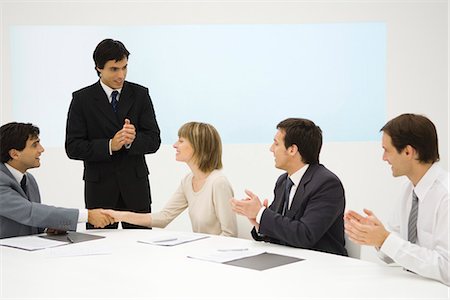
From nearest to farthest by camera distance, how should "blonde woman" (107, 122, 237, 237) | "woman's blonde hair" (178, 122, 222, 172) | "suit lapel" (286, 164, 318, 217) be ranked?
"suit lapel" (286, 164, 318, 217), "blonde woman" (107, 122, 237, 237), "woman's blonde hair" (178, 122, 222, 172)

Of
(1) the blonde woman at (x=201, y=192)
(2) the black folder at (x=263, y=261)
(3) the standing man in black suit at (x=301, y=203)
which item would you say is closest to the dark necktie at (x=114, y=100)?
(1) the blonde woman at (x=201, y=192)

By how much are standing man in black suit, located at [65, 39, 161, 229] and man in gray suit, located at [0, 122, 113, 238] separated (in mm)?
344

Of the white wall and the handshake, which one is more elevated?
the white wall

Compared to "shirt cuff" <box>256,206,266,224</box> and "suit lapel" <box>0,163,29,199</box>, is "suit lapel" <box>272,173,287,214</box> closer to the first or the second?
"shirt cuff" <box>256,206,266,224</box>

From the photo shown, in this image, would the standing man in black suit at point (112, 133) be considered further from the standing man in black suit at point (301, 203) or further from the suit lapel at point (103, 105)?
the standing man in black suit at point (301, 203)

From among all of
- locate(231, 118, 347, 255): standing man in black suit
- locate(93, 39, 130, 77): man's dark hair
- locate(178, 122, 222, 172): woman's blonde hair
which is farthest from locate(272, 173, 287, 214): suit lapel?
locate(93, 39, 130, 77): man's dark hair

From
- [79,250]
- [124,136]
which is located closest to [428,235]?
[79,250]

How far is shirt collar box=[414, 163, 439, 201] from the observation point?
237 centimetres

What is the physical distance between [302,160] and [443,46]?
3.82 m

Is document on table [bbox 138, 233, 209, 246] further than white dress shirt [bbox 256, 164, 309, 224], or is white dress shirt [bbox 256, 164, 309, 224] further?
white dress shirt [bbox 256, 164, 309, 224]

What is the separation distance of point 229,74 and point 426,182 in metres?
4.04

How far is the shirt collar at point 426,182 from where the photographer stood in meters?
2.37

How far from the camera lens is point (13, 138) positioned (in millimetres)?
3371

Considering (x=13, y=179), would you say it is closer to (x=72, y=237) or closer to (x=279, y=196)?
(x=72, y=237)
